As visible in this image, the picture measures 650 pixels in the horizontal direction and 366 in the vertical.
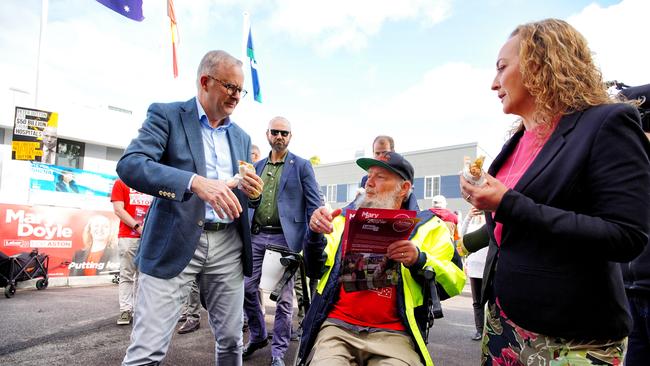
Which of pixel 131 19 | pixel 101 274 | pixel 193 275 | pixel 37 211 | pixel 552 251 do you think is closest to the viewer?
pixel 552 251

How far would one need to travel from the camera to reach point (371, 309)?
7.48 ft

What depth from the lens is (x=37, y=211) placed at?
346 inches

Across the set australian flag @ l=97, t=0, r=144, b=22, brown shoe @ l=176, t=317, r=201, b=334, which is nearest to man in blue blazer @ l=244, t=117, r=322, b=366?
brown shoe @ l=176, t=317, r=201, b=334

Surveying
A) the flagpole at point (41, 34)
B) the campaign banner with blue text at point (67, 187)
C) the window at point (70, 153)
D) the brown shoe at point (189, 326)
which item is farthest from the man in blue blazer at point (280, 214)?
the window at point (70, 153)

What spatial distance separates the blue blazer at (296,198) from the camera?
4230 millimetres

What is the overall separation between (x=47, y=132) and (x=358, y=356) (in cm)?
993

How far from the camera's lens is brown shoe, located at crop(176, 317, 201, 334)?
486 centimetres

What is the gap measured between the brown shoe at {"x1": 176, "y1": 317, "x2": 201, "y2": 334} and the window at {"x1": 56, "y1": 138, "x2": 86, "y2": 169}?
60.5ft

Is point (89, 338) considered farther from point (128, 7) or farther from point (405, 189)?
point (128, 7)

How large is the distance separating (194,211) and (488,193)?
1.63m

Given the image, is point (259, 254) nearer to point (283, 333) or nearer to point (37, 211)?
point (283, 333)

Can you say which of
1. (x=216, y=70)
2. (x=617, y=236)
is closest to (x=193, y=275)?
(x=216, y=70)

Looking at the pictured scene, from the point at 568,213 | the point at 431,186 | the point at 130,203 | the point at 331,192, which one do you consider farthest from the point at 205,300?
the point at 331,192

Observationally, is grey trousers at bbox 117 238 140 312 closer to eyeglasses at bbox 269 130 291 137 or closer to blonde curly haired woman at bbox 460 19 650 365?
eyeglasses at bbox 269 130 291 137
